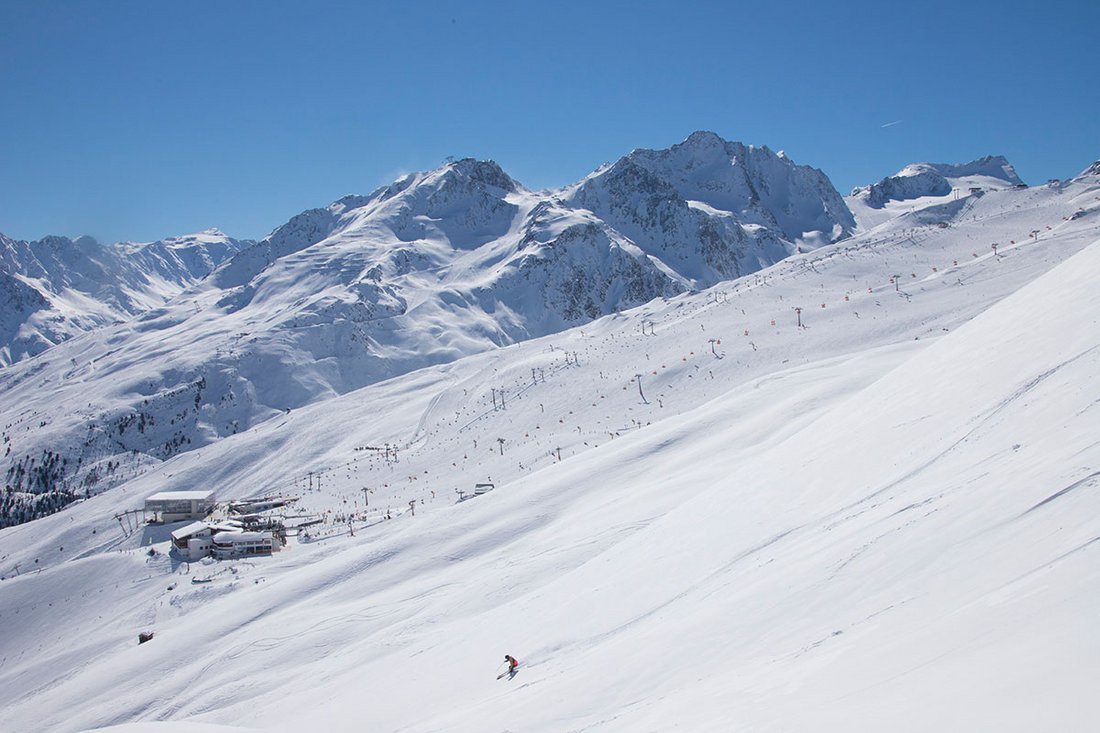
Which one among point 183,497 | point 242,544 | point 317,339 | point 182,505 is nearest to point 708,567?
point 242,544

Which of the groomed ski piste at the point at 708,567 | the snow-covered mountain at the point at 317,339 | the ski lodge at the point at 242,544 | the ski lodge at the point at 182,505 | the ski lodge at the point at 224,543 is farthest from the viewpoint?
the snow-covered mountain at the point at 317,339

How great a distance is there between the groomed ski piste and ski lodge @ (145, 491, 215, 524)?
216 cm

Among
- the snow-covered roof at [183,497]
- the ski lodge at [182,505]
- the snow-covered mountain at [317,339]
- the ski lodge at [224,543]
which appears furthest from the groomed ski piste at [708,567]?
the snow-covered mountain at [317,339]

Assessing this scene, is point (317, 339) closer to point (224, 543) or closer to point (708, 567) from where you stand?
point (224, 543)

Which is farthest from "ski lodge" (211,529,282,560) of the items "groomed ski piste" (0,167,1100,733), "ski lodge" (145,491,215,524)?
"ski lodge" (145,491,215,524)

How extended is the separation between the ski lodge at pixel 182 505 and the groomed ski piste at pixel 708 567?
2156 millimetres

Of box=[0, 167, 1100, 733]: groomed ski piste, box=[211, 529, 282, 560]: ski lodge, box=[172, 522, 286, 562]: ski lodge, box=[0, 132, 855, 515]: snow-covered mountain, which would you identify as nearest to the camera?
box=[0, 167, 1100, 733]: groomed ski piste

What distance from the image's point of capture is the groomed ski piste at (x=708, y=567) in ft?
18.9

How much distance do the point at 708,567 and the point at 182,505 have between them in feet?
189

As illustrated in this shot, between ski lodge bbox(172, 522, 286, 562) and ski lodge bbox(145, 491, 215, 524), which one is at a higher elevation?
ski lodge bbox(145, 491, 215, 524)

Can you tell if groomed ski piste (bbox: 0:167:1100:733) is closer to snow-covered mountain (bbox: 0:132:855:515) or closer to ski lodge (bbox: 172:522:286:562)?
ski lodge (bbox: 172:522:286:562)

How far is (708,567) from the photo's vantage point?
41.2 feet

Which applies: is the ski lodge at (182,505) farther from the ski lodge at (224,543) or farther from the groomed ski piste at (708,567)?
the ski lodge at (224,543)

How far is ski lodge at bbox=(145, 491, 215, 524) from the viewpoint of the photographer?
57.7 metres
